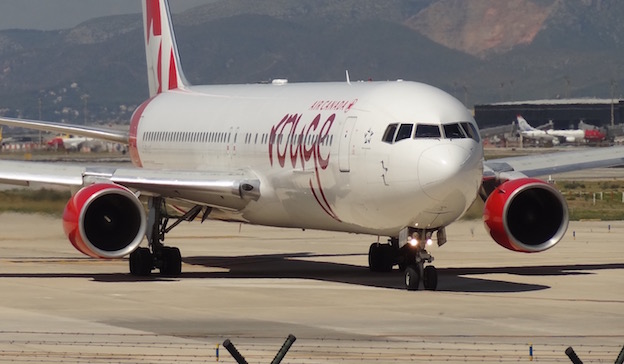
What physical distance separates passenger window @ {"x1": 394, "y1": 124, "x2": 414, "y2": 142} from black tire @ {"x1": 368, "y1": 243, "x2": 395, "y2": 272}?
5.94 meters

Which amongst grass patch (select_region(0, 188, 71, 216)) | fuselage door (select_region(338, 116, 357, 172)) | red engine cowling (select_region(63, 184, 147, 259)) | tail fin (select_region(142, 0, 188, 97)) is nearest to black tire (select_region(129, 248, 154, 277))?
red engine cowling (select_region(63, 184, 147, 259))

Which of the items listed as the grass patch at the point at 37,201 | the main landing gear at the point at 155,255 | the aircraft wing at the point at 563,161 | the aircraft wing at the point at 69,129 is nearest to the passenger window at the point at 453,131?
the aircraft wing at the point at 563,161

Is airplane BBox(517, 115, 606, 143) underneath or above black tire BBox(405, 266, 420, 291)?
underneath

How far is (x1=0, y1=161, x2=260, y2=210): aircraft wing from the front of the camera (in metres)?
31.8

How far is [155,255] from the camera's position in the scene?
32844mm

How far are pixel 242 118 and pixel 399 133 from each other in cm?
764

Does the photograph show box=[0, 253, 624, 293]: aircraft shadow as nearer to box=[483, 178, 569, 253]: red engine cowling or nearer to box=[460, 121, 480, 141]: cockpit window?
box=[483, 178, 569, 253]: red engine cowling

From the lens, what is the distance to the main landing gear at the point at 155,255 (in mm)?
32375

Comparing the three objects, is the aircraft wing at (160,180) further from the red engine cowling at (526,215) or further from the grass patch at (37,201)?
the grass patch at (37,201)

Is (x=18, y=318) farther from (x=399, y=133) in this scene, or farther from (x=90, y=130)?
(x=90, y=130)

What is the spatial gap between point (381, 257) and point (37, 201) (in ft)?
48.7

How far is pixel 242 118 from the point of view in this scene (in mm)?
34812

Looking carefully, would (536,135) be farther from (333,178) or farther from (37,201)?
(333,178)

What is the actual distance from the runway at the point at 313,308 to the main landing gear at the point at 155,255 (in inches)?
11.9
